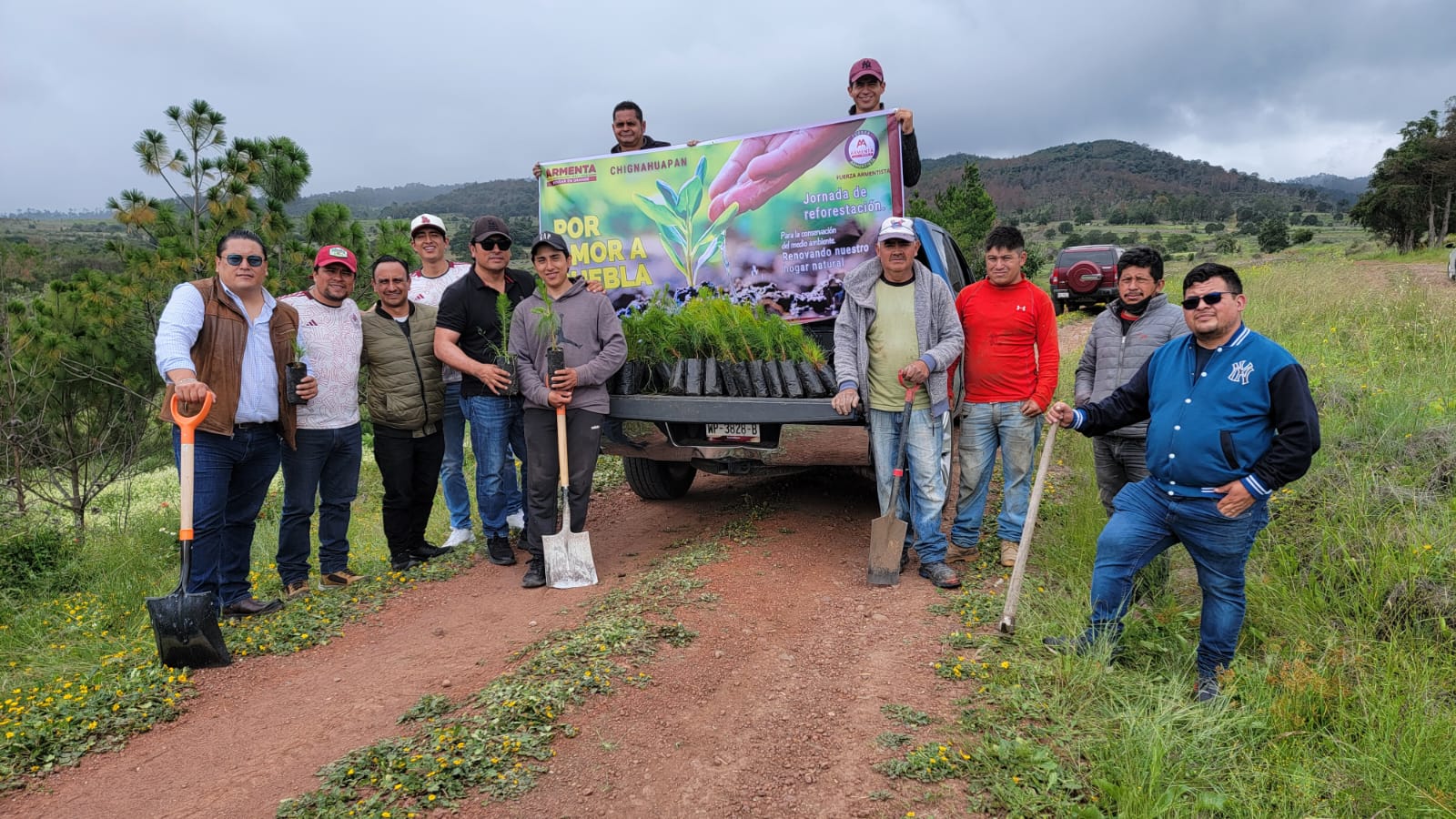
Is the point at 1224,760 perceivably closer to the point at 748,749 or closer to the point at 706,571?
the point at 748,749

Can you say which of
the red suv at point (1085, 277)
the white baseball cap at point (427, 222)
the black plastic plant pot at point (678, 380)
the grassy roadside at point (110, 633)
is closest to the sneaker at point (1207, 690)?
the black plastic plant pot at point (678, 380)

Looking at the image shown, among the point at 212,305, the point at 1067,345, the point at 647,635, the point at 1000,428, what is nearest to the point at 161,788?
the point at 647,635

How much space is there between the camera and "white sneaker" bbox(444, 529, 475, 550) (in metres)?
5.73

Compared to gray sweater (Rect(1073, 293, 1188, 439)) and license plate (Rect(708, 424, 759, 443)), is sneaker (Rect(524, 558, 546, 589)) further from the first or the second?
gray sweater (Rect(1073, 293, 1188, 439))

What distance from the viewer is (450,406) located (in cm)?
544

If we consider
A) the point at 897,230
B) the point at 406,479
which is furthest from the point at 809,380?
the point at 406,479

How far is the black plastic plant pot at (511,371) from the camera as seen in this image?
481 cm

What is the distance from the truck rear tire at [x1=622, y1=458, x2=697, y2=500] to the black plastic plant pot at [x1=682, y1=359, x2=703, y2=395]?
4.88 ft

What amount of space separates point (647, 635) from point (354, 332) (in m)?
2.67

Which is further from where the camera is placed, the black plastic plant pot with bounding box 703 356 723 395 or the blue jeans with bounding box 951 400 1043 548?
the black plastic plant pot with bounding box 703 356 723 395

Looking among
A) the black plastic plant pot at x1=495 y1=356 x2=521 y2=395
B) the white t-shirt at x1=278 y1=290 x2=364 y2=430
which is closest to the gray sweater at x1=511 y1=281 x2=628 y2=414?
→ the black plastic plant pot at x1=495 y1=356 x2=521 y2=395

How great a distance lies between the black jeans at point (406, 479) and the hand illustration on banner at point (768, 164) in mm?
2457

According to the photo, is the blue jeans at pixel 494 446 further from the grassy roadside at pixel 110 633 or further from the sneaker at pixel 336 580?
the sneaker at pixel 336 580

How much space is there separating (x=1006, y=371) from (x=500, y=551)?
332 cm
